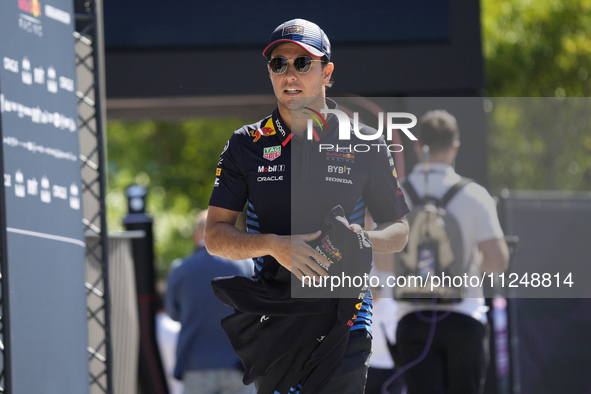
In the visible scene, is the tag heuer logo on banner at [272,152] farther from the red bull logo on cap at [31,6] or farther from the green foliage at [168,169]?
the green foliage at [168,169]

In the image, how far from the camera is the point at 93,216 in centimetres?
457

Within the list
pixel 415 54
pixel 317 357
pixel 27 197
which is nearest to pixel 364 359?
pixel 317 357

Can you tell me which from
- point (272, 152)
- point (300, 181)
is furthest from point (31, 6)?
point (300, 181)

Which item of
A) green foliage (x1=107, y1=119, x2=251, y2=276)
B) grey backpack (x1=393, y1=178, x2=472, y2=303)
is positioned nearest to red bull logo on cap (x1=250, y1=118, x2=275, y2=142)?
grey backpack (x1=393, y1=178, x2=472, y2=303)

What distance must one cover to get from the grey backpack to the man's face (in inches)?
67.9

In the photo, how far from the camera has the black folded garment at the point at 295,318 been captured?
2.67 metres

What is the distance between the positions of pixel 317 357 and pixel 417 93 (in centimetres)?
300

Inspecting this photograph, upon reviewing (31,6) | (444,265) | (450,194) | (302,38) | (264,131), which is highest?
(31,6)

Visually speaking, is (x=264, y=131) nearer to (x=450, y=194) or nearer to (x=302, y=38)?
(x=302, y=38)

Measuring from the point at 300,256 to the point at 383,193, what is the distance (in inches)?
20.9

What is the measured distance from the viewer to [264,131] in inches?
117

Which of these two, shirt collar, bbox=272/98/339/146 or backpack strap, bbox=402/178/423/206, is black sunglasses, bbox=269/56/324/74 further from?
backpack strap, bbox=402/178/423/206

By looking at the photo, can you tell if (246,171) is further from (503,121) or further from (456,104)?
(503,121)

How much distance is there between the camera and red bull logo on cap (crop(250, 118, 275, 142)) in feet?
9.69
